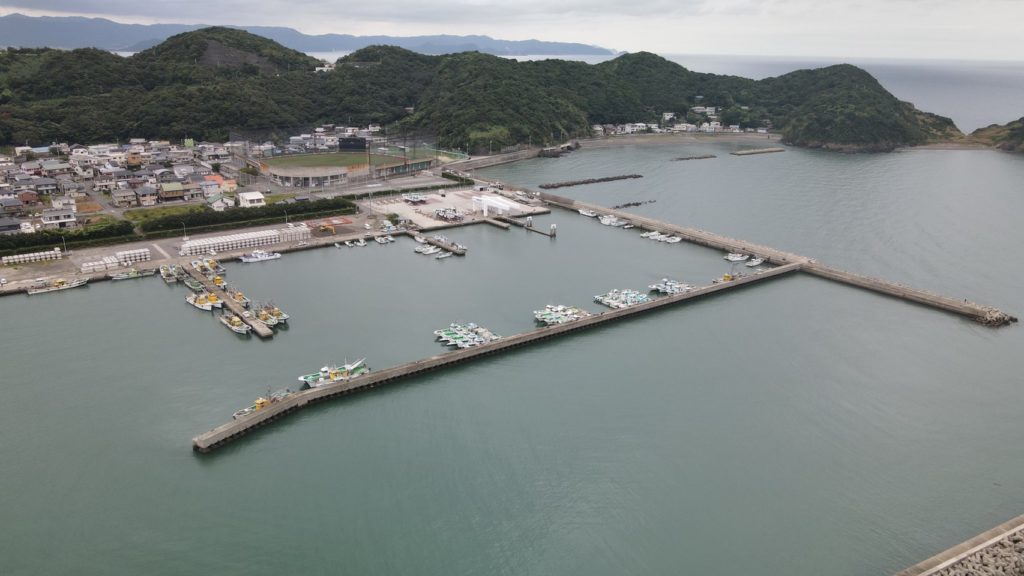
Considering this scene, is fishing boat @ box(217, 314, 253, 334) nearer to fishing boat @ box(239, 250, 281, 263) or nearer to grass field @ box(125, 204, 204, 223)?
fishing boat @ box(239, 250, 281, 263)

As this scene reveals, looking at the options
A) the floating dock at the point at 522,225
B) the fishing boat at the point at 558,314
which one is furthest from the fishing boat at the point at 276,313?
the floating dock at the point at 522,225

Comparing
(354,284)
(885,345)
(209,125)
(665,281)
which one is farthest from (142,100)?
(885,345)

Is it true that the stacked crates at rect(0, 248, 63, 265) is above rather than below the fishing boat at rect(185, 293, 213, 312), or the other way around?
above

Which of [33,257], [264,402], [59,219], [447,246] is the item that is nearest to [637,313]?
[447,246]

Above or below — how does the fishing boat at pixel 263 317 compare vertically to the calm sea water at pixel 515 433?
above

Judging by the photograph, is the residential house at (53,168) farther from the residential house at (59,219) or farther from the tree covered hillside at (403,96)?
the residential house at (59,219)

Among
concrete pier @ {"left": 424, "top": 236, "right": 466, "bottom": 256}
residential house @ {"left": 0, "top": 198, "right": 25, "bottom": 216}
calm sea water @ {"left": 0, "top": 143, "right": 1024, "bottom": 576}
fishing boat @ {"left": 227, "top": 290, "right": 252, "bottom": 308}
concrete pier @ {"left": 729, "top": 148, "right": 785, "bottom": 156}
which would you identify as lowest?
calm sea water @ {"left": 0, "top": 143, "right": 1024, "bottom": 576}

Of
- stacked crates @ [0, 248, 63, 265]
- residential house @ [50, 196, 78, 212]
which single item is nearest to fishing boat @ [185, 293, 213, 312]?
stacked crates @ [0, 248, 63, 265]
